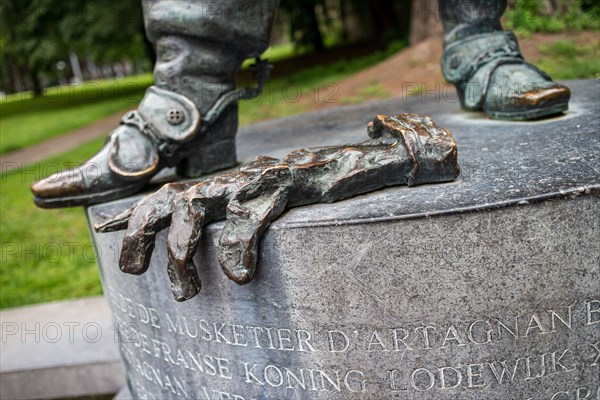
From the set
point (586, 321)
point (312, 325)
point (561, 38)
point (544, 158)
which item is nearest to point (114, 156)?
point (312, 325)

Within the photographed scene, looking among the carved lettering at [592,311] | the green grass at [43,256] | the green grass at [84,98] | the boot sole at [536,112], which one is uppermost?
the boot sole at [536,112]

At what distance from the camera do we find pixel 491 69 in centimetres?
254

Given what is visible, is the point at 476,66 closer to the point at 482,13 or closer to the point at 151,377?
the point at 482,13

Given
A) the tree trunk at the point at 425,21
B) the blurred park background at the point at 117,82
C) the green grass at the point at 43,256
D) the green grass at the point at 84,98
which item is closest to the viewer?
the green grass at the point at 43,256

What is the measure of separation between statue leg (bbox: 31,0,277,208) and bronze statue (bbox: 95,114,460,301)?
0.38m

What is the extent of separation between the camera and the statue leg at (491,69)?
7.83ft

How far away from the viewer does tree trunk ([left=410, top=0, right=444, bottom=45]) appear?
8.94m

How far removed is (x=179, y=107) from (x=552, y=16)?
621 cm

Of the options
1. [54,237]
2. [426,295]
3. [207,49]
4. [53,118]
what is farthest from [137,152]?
[53,118]

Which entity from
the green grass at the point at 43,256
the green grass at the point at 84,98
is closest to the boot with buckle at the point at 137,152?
the green grass at the point at 43,256

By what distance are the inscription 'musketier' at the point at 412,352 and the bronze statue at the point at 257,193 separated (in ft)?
0.77

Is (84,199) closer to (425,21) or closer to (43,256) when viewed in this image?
(43,256)

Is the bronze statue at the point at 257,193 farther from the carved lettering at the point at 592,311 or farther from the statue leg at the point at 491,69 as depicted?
the statue leg at the point at 491,69

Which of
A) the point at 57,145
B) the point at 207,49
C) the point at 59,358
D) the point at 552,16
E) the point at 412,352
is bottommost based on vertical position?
the point at 57,145
